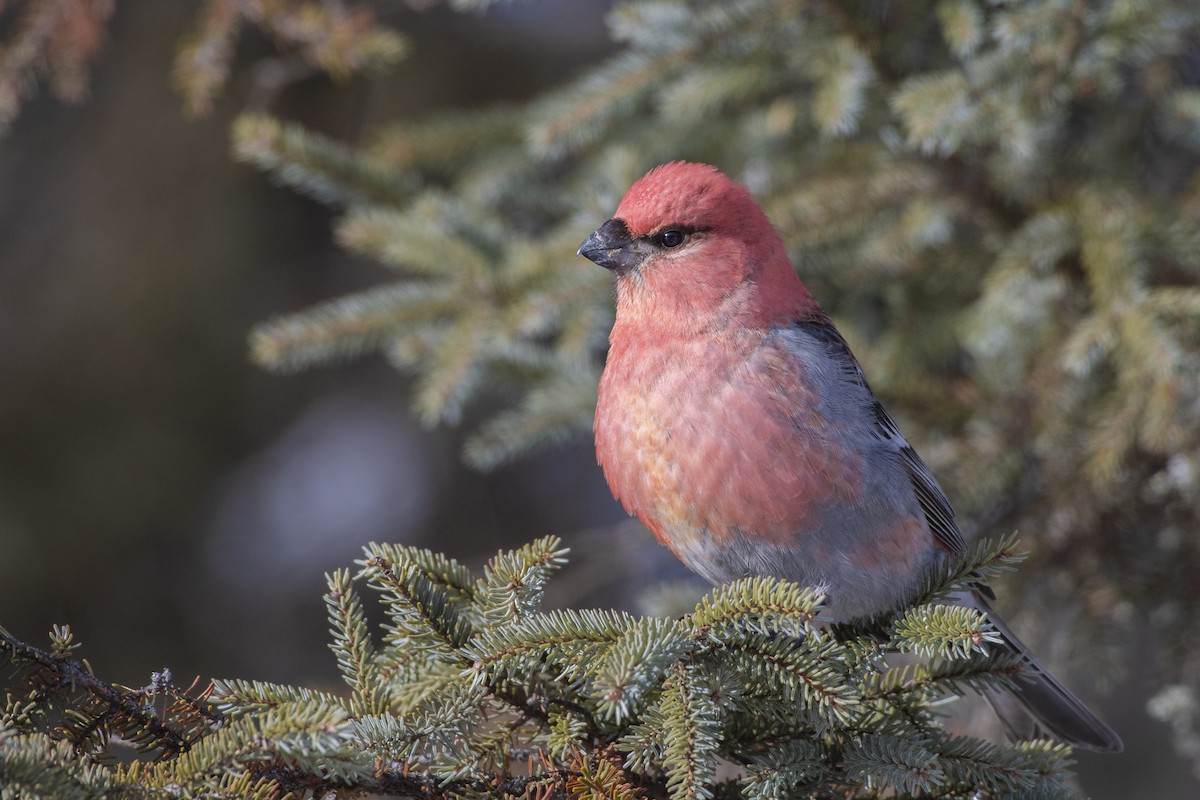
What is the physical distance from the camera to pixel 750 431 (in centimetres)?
234

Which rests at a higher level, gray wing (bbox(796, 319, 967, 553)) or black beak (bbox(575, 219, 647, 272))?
black beak (bbox(575, 219, 647, 272))

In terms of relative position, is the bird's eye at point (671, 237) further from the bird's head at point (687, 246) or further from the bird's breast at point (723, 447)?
the bird's breast at point (723, 447)

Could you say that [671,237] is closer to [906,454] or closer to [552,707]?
[906,454]

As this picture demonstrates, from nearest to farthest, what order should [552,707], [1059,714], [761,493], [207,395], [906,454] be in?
[552,707] < [761,493] < [1059,714] < [906,454] < [207,395]

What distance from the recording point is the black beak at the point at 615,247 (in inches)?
108

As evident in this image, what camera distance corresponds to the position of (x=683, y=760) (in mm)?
1594

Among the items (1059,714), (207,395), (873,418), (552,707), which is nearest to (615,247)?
(873,418)

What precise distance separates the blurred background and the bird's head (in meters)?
1.45

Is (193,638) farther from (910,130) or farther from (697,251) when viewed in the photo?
(910,130)

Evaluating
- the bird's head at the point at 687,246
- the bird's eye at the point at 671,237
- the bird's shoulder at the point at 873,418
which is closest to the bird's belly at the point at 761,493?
the bird's shoulder at the point at 873,418

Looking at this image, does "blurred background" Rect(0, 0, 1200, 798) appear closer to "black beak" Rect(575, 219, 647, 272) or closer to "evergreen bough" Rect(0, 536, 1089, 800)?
"black beak" Rect(575, 219, 647, 272)

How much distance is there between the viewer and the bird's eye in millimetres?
2770

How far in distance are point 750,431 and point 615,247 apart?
705 millimetres

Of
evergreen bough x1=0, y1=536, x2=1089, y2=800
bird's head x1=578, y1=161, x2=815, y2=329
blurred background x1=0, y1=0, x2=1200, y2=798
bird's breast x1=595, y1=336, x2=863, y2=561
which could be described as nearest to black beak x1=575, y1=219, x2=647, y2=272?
bird's head x1=578, y1=161, x2=815, y2=329
